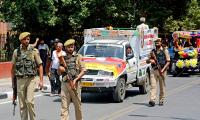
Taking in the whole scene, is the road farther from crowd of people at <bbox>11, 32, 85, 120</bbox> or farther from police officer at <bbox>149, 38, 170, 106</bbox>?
crowd of people at <bbox>11, 32, 85, 120</bbox>

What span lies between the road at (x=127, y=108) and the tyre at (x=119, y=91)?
188 mm

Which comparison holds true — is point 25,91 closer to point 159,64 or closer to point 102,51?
point 159,64

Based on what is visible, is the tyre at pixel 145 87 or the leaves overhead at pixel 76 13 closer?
the tyre at pixel 145 87

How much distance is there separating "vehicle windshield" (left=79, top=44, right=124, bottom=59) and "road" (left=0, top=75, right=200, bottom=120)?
134cm

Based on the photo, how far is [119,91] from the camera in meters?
14.9

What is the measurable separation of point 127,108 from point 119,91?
112cm

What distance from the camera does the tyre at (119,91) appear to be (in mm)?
14812

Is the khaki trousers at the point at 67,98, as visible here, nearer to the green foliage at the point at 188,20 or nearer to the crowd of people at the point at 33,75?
the crowd of people at the point at 33,75

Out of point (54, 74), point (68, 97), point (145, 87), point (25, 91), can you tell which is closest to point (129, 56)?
point (145, 87)

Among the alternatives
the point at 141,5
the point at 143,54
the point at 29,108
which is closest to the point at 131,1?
the point at 141,5

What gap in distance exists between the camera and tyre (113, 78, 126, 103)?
14.8m

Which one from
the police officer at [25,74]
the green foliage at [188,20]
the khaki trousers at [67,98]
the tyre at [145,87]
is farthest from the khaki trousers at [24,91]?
the green foliage at [188,20]

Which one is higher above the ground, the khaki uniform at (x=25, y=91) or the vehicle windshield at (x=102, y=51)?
the vehicle windshield at (x=102, y=51)

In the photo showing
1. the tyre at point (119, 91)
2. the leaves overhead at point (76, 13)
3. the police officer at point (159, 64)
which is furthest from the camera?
the leaves overhead at point (76, 13)
